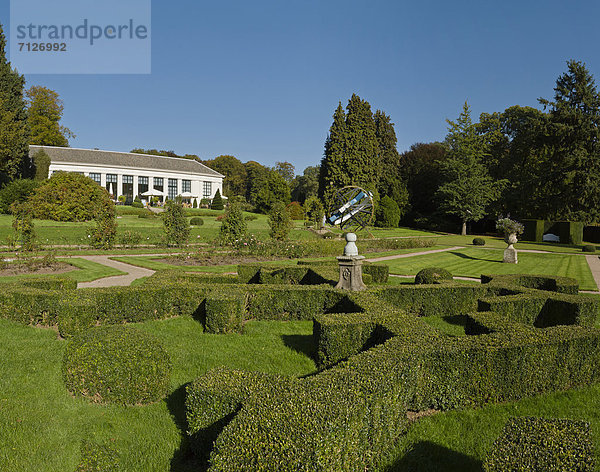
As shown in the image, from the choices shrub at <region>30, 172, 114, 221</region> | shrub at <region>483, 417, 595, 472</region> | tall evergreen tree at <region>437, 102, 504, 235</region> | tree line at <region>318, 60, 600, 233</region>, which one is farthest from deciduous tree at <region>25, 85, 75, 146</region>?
shrub at <region>483, 417, 595, 472</region>

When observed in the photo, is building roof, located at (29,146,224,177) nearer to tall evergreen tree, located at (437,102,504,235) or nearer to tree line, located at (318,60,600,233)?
tree line, located at (318,60,600,233)

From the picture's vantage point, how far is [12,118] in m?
40.4

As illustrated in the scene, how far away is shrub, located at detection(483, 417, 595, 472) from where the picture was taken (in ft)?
11.0

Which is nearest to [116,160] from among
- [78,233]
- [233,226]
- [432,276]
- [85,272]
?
[78,233]

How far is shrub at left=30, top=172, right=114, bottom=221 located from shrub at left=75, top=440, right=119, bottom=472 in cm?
3440

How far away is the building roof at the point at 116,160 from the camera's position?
63469mm

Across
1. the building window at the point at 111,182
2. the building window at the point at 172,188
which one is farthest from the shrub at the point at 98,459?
the building window at the point at 172,188

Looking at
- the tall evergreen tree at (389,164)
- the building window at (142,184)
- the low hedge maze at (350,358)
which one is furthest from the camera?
the building window at (142,184)

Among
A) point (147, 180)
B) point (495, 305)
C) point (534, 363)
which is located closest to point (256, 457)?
point (534, 363)

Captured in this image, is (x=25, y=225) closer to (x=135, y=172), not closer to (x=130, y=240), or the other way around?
(x=130, y=240)

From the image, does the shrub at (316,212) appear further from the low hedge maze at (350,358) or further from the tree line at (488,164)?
the low hedge maze at (350,358)

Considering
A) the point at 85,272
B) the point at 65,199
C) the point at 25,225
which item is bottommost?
the point at 85,272

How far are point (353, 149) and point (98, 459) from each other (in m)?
49.6

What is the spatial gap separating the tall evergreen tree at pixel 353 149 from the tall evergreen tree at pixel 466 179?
30.5 ft
